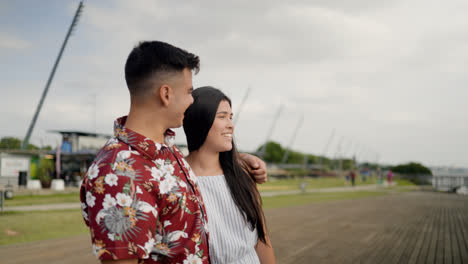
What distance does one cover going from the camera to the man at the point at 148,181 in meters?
1.27

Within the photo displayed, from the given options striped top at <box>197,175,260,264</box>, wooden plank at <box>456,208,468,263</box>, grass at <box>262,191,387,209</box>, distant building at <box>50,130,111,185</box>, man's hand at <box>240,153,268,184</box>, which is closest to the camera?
striped top at <box>197,175,260,264</box>

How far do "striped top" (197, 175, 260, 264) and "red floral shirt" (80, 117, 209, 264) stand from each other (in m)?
0.54

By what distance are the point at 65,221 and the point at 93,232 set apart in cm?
1057

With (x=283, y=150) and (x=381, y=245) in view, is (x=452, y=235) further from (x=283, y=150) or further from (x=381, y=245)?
(x=283, y=150)

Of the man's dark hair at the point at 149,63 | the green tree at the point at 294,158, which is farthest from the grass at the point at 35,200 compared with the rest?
the green tree at the point at 294,158

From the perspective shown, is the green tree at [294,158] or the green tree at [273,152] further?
the green tree at [294,158]

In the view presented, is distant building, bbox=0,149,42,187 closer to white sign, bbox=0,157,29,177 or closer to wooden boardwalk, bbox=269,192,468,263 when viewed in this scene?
white sign, bbox=0,157,29,177

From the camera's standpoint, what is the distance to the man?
1272mm

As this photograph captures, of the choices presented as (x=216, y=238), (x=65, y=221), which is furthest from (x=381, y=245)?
(x=65, y=221)

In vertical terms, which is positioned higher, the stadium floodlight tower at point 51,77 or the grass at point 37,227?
the stadium floodlight tower at point 51,77

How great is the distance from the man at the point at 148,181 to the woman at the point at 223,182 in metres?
0.57

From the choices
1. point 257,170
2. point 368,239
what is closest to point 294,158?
point 368,239

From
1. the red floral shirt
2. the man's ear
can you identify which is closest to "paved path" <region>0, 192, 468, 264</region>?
the red floral shirt

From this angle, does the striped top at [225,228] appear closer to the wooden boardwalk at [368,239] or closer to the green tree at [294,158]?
the wooden boardwalk at [368,239]
